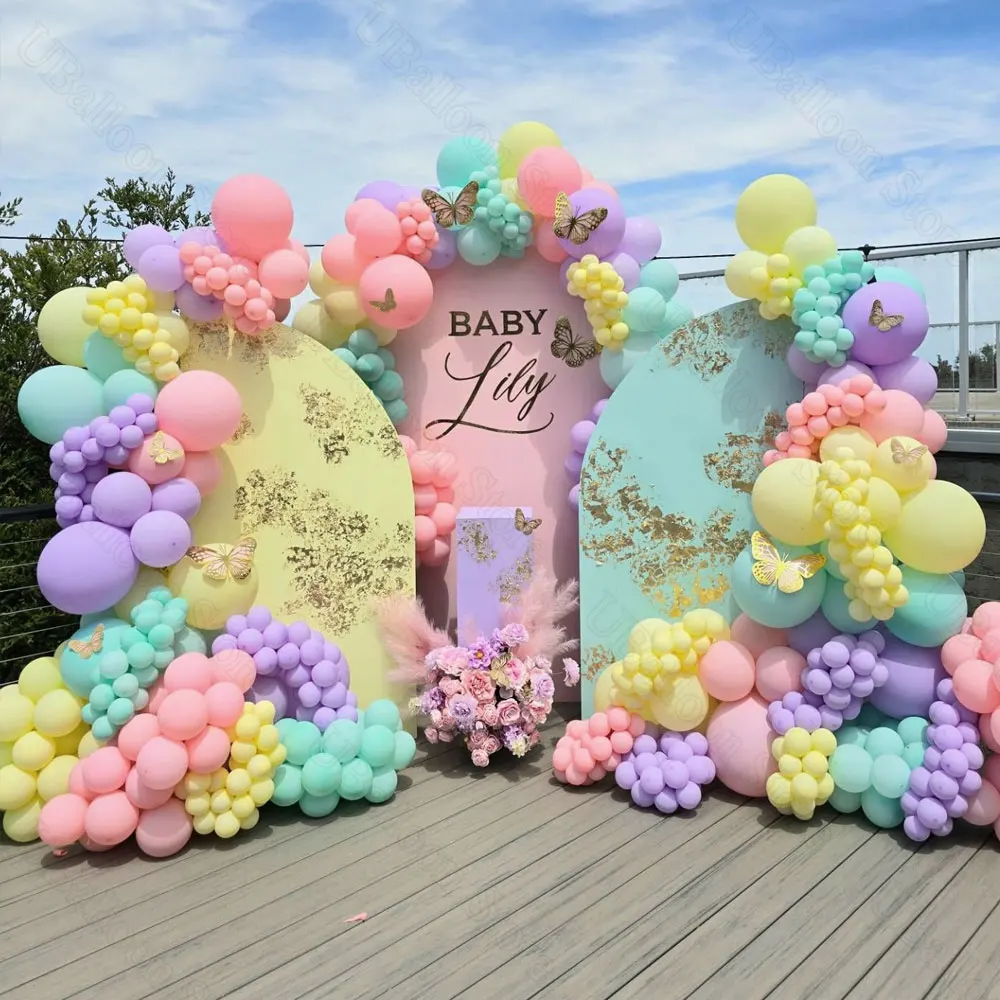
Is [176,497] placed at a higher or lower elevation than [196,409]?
lower

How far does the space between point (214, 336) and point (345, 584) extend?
3.39 ft

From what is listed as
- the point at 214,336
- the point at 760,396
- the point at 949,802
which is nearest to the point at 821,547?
the point at 760,396

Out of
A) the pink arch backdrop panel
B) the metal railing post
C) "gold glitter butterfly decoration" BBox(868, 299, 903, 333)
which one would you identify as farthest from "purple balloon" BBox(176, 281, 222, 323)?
the metal railing post

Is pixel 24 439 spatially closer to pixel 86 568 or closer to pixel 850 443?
pixel 86 568

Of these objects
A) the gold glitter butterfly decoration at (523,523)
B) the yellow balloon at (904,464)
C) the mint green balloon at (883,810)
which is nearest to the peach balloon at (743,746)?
the mint green balloon at (883,810)

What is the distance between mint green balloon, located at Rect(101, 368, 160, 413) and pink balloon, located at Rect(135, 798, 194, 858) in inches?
51.2

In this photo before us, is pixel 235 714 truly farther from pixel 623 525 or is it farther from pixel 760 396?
pixel 760 396

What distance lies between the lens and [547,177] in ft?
11.0

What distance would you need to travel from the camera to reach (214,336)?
3215 millimetres

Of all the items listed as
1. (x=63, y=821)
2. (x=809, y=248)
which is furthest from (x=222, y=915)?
(x=809, y=248)

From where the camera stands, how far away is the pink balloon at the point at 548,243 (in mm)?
3486

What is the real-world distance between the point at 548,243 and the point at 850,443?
1.45m

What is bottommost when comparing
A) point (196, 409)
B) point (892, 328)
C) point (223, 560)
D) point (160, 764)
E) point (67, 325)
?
point (160, 764)

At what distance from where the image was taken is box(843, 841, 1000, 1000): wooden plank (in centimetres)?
204
